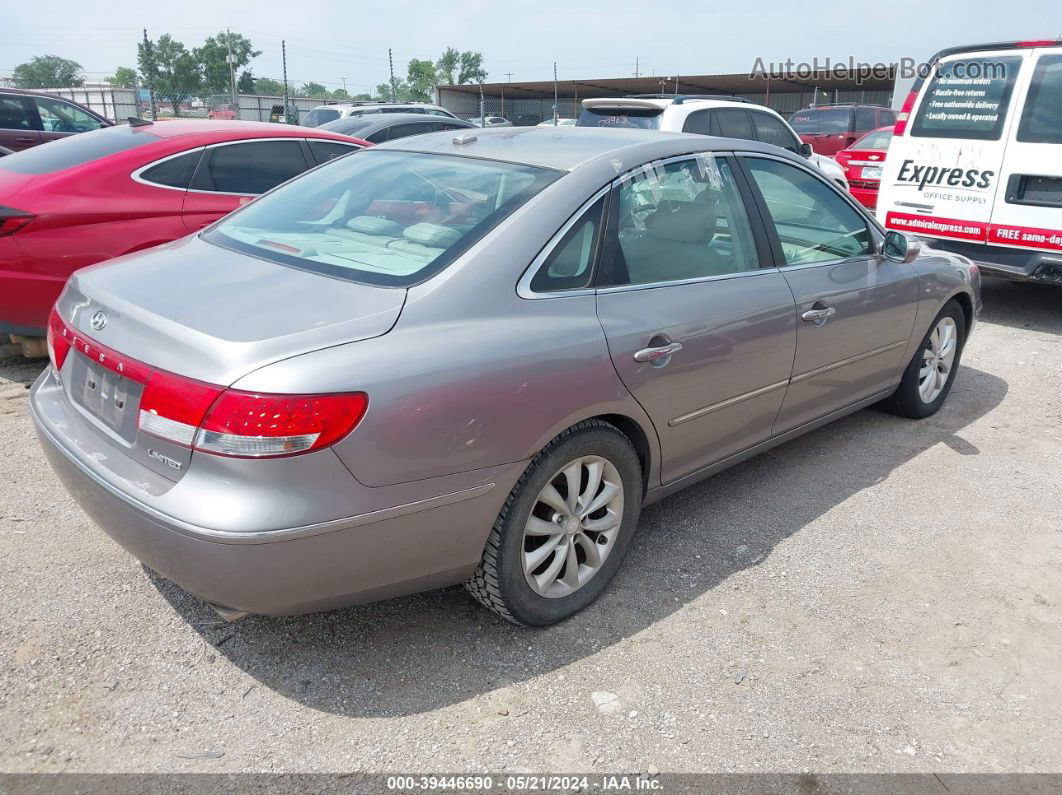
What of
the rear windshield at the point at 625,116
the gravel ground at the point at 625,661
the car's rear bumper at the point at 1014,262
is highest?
the rear windshield at the point at 625,116

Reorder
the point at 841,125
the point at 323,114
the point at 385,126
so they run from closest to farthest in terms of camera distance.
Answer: the point at 385,126 < the point at 841,125 < the point at 323,114

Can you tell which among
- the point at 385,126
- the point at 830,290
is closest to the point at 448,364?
the point at 830,290

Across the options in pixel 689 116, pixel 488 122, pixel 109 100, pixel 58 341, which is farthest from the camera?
pixel 109 100

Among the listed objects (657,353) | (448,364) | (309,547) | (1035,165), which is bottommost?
(309,547)

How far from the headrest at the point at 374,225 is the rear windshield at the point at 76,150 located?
2.89m

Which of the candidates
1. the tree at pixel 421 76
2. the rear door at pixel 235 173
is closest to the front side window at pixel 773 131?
the rear door at pixel 235 173

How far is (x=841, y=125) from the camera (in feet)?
56.2

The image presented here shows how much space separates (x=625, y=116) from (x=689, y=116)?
2.45 feet

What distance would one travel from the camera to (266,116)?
38.2m

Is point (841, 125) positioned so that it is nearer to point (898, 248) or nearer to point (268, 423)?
point (898, 248)

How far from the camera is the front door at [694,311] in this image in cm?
297

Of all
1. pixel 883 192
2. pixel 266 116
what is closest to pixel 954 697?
pixel 883 192

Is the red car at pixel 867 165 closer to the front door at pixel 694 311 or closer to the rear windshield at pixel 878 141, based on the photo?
the rear windshield at pixel 878 141

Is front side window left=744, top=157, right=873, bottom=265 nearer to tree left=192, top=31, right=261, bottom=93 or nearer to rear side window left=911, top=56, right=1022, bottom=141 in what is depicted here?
rear side window left=911, top=56, right=1022, bottom=141
